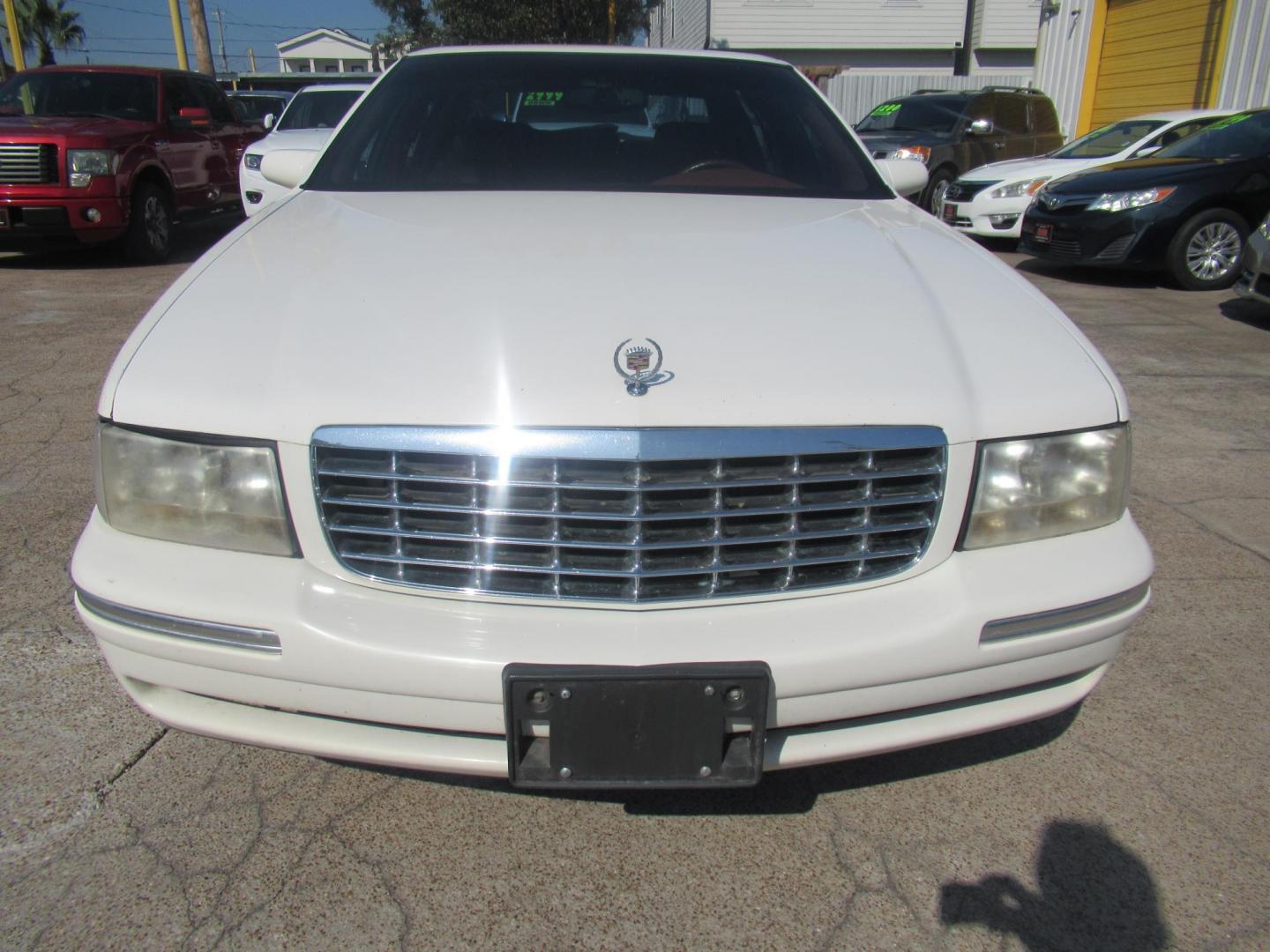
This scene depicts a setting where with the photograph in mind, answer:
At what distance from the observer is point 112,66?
30.5ft

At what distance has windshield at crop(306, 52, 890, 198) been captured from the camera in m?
2.87

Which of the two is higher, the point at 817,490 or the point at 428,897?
the point at 817,490

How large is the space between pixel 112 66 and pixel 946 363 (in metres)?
10.1

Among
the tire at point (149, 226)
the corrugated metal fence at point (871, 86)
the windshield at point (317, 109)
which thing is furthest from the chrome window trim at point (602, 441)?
the corrugated metal fence at point (871, 86)

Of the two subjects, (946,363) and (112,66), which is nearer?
(946,363)

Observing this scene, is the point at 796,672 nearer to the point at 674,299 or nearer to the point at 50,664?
the point at 674,299

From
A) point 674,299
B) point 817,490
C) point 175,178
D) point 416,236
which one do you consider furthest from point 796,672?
point 175,178

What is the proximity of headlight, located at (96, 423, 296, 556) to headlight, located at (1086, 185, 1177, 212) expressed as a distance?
8036 mm

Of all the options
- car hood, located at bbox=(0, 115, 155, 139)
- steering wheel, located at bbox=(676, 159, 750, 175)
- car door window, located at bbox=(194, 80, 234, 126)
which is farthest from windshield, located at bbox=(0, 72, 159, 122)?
steering wheel, located at bbox=(676, 159, 750, 175)

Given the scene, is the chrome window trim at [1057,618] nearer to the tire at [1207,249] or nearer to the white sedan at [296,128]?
the tire at [1207,249]

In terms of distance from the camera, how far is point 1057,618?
1747mm

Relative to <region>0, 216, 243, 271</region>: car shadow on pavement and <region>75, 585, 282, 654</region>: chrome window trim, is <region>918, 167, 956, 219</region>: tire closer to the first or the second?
<region>0, 216, 243, 271</region>: car shadow on pavement

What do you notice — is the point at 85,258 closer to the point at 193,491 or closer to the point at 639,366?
the point at 193,491

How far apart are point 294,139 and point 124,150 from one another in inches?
54.4
